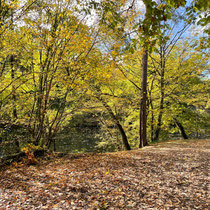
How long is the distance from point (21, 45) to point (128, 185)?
5.27 metres

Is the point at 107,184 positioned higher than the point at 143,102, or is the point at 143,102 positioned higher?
the point at 143,102

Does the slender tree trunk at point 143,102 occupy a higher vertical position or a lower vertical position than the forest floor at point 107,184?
higher

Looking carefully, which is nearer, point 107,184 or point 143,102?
point 107,184

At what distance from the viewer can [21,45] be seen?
5.27 metres

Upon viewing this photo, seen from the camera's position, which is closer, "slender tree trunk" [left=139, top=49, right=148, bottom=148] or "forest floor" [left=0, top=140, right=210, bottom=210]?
"forest floor" [left=0, top=140, right=210, bottom=210]

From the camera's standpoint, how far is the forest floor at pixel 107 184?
9.75ft

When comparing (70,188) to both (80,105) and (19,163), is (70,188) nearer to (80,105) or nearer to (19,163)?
(19,163)

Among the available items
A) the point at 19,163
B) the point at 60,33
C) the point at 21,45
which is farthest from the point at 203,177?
the point at 21,45

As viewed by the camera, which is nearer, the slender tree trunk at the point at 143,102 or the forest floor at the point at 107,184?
the forest floor at the point at 107,184

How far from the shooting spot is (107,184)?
371 centimetres

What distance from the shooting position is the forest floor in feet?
9.75

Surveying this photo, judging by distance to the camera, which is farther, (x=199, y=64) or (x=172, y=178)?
(x=199, y=64)

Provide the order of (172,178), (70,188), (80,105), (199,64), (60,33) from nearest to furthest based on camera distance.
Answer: (70,188)
(172,178)
(60,33)
(80,105)
(199,64)

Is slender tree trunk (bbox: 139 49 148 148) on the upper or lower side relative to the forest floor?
upper
